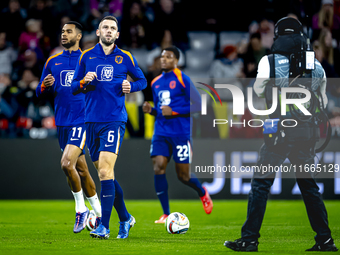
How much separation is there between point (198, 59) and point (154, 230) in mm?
6547

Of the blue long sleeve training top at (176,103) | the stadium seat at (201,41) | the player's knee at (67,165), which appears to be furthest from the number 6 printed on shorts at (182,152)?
the stadium seat at (201,41)

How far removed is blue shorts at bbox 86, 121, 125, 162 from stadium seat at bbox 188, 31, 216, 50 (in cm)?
709

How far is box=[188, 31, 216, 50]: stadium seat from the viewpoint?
41.6 feet

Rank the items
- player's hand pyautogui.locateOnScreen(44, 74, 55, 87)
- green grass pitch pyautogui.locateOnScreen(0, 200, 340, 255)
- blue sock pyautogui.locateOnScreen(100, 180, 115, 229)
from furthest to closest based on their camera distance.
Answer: player's hand pyautogui.locateOnScreen(44, 74, 55, 87)
blue sock pyautogui.locateOnScreen(100, 180, 115, 229)
green grass pitch pyautogui.locateOnScreen(0, 200, 340, 255)

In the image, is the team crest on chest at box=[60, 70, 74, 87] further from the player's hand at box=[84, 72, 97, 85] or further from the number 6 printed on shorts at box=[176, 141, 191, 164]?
the number 6 printed on shorts at box=[176, 141, 191, 164]

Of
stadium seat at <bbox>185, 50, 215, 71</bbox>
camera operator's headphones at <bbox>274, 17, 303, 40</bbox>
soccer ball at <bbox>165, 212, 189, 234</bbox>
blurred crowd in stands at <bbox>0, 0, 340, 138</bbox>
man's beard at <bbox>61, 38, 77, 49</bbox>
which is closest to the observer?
camera operator's headphones at <bbox>274, 17, 303, 40</bbox>

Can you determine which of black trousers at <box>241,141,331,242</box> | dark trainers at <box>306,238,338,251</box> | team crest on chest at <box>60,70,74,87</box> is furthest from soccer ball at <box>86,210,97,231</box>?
dark trainers at <box>306,238,338,251</box>

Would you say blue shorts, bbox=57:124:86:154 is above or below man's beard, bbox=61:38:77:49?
below

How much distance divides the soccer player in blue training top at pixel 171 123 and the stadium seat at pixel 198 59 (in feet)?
15.0

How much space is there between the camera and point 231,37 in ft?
41.5

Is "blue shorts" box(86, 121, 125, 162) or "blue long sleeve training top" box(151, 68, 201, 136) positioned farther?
"blue long sleeve training top" box(151, 68, 201, 136)

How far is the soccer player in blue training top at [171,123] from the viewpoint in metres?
7.67

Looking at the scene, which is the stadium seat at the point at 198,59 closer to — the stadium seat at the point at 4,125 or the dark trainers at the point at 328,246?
the stadium seat at the point at 4,125

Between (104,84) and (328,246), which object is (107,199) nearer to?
(104,84)
